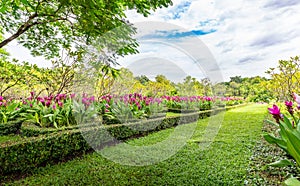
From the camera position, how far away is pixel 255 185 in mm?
2338

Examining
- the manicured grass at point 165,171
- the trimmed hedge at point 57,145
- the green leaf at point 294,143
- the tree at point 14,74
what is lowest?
the manicured grass at point 165,171

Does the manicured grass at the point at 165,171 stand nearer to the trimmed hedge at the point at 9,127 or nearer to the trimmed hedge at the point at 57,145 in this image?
the trimmed hedge at the point at 57,145

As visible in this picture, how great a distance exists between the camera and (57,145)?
347 centimetres

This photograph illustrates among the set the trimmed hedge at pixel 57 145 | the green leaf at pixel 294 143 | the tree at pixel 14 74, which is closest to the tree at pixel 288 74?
the trimmed hedge at pixel 57 145

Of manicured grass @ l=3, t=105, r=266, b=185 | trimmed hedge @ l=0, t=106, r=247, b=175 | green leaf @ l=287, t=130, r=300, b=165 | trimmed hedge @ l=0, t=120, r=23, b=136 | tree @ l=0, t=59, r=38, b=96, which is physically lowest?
manicured grass @ l=3, t=105, r=266, b=185

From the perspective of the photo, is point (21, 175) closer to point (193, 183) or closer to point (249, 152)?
point (193, 183)

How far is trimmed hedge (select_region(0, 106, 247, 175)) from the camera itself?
117 inches

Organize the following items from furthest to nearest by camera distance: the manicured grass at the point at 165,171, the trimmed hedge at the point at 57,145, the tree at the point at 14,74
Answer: the tree at the point at 14,74
the trimmed hedge at the point at 57,145
the manicured grass at the point at 165,171

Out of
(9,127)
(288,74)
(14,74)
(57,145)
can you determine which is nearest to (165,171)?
(57,145)

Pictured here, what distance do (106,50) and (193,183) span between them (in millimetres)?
2855

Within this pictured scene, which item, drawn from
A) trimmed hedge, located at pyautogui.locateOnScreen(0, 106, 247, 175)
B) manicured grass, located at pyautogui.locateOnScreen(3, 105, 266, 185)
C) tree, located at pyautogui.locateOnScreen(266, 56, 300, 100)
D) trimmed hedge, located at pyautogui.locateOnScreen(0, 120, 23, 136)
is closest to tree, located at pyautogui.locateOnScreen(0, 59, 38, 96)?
trimmed hedge, located at pyautogui.locateOnScreen(0, 120, 23, 136)

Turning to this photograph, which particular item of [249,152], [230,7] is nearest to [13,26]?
[230,7]

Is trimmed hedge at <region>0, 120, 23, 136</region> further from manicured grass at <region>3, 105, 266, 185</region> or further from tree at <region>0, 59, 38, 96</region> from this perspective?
tree at <region>0, 59, 38, 96</region>

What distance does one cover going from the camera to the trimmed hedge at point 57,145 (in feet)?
9.75
